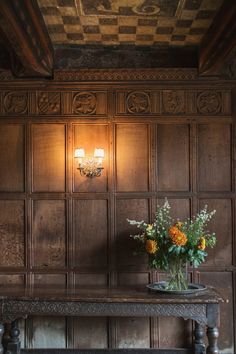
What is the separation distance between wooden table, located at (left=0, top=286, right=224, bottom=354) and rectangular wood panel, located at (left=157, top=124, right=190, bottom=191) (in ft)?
4.02

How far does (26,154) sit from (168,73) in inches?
68.2

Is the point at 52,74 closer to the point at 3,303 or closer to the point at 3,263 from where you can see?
the point at 3,263

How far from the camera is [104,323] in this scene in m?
4.95

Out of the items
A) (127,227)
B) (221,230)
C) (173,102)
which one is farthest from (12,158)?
(221,230)

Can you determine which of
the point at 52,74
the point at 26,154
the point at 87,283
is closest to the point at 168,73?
the point at 52,74

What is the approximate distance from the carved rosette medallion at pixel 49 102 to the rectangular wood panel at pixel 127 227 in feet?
3.91

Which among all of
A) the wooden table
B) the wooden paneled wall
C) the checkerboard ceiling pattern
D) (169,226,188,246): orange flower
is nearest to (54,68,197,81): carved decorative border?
the wooden paneled wall

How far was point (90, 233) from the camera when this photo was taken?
5.04 m

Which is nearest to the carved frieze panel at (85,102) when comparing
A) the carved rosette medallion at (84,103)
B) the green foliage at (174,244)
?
the carved rosette medallion at (84,103)

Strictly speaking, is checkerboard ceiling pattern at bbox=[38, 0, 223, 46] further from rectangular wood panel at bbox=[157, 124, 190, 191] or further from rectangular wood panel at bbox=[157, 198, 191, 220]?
rectangular wood panel at bbox=[157, 198, 191, 220]

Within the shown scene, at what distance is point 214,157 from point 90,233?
5.05 feet

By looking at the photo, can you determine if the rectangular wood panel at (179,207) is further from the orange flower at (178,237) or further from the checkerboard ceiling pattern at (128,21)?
the checkerboard ceiling pattern at (128,21)

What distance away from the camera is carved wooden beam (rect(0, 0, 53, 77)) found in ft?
11.7

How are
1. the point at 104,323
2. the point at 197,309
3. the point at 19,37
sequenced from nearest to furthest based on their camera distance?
the point at 19,37
the point at 197,309
the point at 104,323
